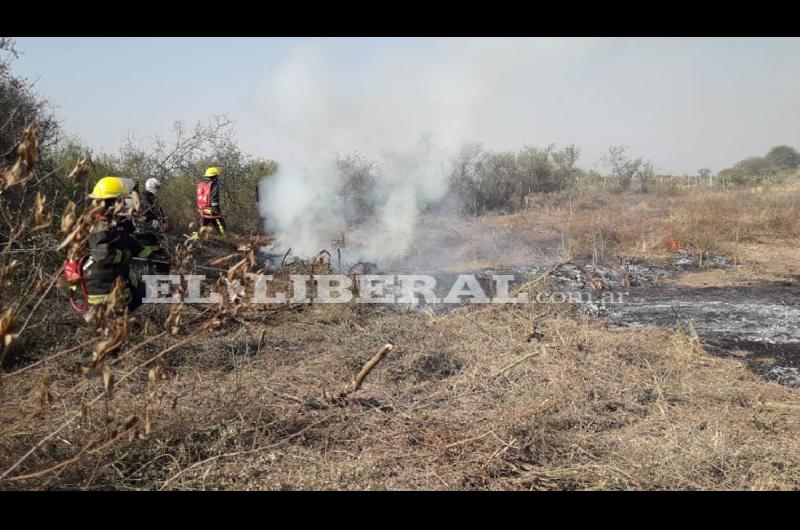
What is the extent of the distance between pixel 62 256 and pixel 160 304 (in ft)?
4.54

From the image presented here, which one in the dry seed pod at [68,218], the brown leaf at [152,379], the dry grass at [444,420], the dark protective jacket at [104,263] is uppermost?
the dry seed pod at [68,218]

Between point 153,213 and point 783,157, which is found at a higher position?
point 783,157

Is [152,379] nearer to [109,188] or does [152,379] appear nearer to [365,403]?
[365,403]

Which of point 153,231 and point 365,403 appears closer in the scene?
point 365,403

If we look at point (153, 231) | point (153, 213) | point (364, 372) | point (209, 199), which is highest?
point (209, 199)

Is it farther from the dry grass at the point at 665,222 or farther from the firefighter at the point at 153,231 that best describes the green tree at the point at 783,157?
the firefighter at the point at 153,231

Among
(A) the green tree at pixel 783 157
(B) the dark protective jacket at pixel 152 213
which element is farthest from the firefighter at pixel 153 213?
(A) the green tree at pixel 783 157

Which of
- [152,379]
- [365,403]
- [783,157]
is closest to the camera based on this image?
[152,379]

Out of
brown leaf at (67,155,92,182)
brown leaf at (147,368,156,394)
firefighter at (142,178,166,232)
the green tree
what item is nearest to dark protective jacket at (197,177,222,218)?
firefighter at (142,178,166,232)

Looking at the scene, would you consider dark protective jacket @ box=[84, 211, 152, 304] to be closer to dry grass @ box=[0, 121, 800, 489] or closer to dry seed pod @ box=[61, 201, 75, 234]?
dry grass @ box=[0, 121, 800, 489]

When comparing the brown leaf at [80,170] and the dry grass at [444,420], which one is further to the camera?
the dry grass at [444,420]

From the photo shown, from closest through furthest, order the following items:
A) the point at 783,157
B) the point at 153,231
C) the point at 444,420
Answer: the point at 444,420 → the point at 153,231 → the point at 783,157

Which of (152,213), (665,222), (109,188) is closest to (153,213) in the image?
(152,213)
